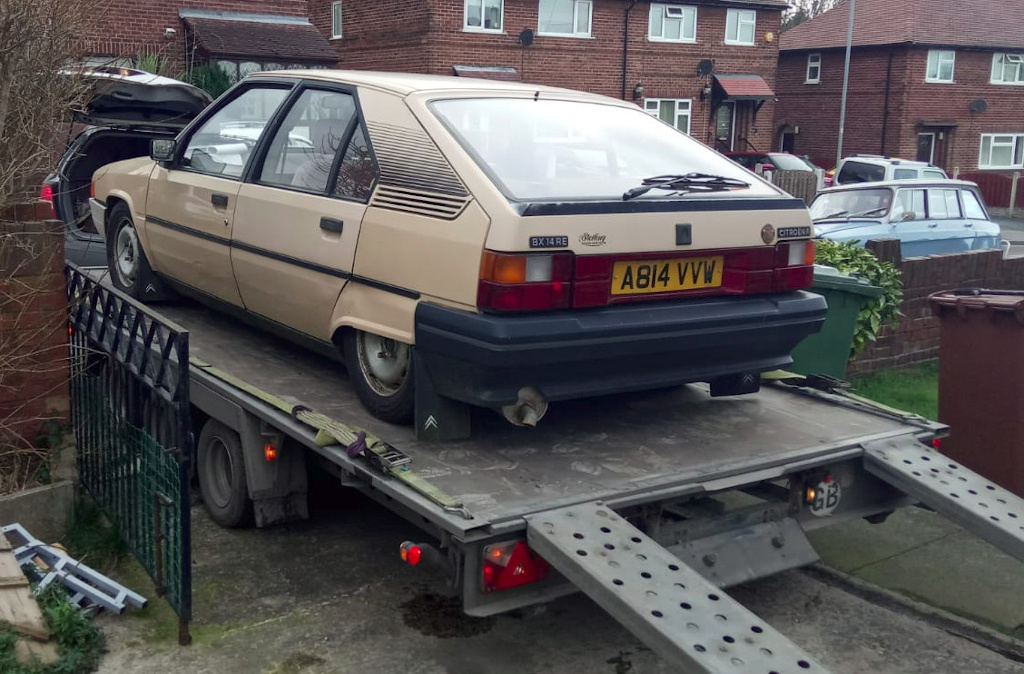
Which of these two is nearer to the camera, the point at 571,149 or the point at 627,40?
the point at 571,149

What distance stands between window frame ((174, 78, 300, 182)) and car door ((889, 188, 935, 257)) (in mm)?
8802

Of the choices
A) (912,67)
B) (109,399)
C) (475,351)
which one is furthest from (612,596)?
(912,67)

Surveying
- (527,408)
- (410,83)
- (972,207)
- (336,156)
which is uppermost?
(410,83)

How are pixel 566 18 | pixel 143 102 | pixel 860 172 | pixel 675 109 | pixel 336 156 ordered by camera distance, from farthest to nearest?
pixel 675 109 → pixel 566 18 → pixel 860 172 → pixel 143 102 → pixel 336 156

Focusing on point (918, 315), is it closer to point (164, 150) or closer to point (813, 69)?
point (164, 150)

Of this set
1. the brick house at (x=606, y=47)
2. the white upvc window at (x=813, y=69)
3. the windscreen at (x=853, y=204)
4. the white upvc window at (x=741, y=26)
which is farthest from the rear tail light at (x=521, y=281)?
the white upvc window at (x=813, y=69)

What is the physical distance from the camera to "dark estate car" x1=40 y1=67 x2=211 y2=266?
7832 millimetres

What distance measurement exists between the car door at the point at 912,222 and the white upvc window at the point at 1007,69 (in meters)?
29.1

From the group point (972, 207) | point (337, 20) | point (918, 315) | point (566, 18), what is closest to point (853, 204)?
point (972, 207)

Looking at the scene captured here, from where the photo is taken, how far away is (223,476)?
5430mm

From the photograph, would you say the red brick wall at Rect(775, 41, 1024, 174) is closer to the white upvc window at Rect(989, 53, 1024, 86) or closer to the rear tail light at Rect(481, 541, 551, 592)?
the white upvc window at Rect(989, 53, 1024, 86)

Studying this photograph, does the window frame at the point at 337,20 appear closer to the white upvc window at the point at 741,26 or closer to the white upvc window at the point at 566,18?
the white upvc window at the point at 566,18

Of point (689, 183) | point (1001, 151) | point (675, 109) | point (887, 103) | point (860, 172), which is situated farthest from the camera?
point (1001, 151)

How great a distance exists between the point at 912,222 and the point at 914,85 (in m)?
26.0
